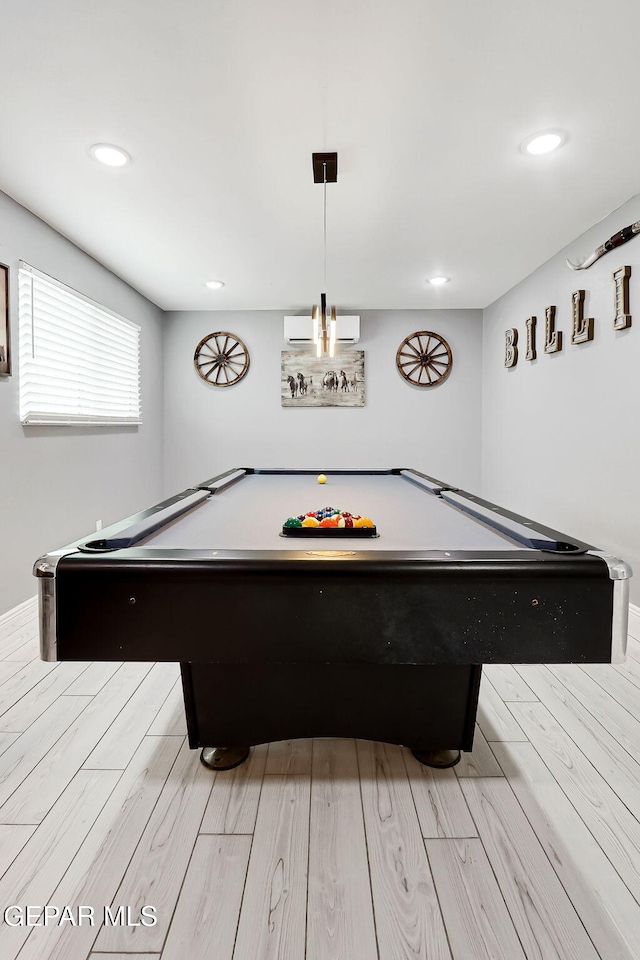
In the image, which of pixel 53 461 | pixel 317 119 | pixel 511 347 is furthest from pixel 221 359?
pixel 317 119

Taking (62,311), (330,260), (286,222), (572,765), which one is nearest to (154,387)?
(62,311)

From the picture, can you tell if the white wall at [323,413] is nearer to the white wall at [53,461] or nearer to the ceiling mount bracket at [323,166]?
the white wall at [53,461]

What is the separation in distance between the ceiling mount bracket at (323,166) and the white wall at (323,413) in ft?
9.84

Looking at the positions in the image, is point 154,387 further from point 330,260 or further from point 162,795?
point 162,795

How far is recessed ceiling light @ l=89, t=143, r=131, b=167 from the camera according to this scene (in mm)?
2432

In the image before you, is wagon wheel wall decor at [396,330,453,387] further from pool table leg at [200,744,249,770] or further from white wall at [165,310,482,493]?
pool table leg at [200,744,249,770]

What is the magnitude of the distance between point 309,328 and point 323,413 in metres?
0.87

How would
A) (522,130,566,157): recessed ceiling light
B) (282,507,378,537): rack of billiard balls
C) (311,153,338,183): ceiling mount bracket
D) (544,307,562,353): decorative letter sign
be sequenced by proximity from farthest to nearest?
(544,307,562,353): decorative letter sign
(311,153,338,183): ceiling mount bracket
(522,130,566,157): recessed ceiling light
(282,507,378,537): rack of billiard balls

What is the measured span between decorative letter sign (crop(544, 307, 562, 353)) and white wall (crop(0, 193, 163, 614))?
11.0ft

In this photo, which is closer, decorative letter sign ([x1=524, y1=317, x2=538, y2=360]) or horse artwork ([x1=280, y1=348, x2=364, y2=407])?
decorative letter sign ([x1=524, y1=317, x2=538, y2=360])

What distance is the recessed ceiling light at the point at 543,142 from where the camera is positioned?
7.70ft

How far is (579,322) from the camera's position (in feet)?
11.7

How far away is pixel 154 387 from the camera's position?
5.48 meters

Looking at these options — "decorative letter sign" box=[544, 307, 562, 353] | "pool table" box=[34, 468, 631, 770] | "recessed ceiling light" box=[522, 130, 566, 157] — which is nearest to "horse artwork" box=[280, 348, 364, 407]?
"decorative letter sign" box=[544, 307, 562, 353]
